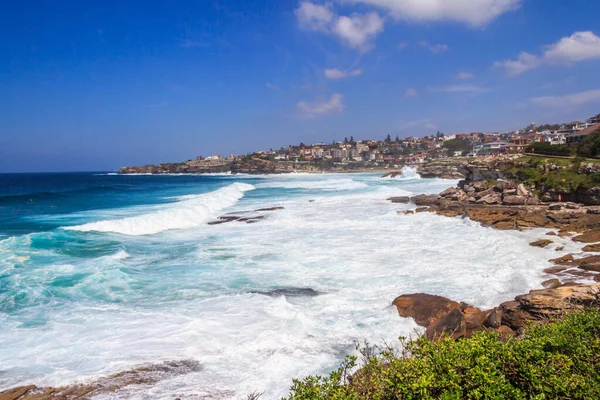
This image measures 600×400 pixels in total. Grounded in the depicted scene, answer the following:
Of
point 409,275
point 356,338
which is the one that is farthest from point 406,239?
point 356,338

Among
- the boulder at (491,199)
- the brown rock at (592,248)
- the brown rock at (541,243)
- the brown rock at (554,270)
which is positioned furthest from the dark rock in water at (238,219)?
the brown rock at (592,248)

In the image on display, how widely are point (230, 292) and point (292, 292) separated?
2089 millimetres

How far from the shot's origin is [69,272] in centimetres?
1466

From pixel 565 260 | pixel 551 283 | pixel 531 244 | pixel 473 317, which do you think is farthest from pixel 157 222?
pixel 565 260

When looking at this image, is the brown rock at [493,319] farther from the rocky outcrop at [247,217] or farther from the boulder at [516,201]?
the boulder at [516,201]

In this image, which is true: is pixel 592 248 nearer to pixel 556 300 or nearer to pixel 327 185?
pixel 556 300

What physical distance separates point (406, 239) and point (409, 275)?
6.02 meters

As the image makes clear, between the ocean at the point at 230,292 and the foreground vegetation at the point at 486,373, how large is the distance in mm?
2474

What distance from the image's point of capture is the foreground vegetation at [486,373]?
14.6ft

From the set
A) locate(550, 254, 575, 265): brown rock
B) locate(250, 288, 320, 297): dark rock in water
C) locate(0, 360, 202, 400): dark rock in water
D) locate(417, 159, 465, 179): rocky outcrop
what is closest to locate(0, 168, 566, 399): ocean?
locate(250, 288, 320, 297): dark rock in water

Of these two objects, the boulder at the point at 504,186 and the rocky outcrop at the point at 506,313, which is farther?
the boulder at the point at 504,186

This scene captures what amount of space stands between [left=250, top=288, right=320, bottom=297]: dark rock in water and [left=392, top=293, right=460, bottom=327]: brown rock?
274 cm

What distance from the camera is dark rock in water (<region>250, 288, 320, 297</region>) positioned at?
39.4 ft

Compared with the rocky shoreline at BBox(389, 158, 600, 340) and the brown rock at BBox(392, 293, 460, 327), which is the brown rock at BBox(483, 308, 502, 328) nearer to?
the rocky shoreline at BBox(389, 158, 600, 340)
